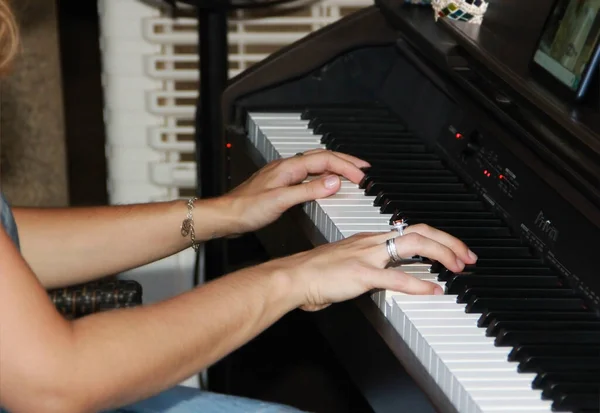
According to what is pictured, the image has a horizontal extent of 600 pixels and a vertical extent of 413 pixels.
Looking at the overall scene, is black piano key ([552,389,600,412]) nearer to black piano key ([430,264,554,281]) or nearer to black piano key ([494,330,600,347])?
black piano key ([494,330,600,347])

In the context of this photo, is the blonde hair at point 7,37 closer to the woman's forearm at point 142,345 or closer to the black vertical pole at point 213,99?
the woman's forearm at point 142,345

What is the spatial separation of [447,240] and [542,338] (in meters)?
0.19

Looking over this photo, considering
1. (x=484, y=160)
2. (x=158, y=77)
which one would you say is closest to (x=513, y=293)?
(x=484, y=160)

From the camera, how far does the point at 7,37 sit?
1.41m

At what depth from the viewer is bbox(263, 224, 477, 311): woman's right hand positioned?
130cm

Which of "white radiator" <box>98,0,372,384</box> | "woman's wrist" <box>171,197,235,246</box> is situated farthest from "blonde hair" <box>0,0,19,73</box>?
"white radiator" <box>98,0,372,384</box>

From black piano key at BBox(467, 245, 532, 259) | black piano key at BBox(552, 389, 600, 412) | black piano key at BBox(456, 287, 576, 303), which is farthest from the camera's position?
black piano key at BBox(467, 245, 532, 259)

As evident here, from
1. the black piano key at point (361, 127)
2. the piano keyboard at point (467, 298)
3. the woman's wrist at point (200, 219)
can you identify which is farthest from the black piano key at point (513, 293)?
the black piano key at point (361, 127)

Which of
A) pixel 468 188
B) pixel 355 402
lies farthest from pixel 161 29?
pixel 468 188

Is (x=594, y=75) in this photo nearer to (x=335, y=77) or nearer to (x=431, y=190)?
(x=431, y=190)

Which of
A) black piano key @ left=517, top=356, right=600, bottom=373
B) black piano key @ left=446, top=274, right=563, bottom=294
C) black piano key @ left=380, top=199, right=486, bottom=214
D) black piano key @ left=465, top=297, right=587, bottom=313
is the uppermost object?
black piano key @ left=517, top=356, right=600, bottom=373

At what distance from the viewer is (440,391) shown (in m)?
1.19

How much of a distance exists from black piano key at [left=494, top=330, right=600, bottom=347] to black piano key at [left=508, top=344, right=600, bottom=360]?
0.01 meters

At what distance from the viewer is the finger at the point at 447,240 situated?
1352 millimetres
